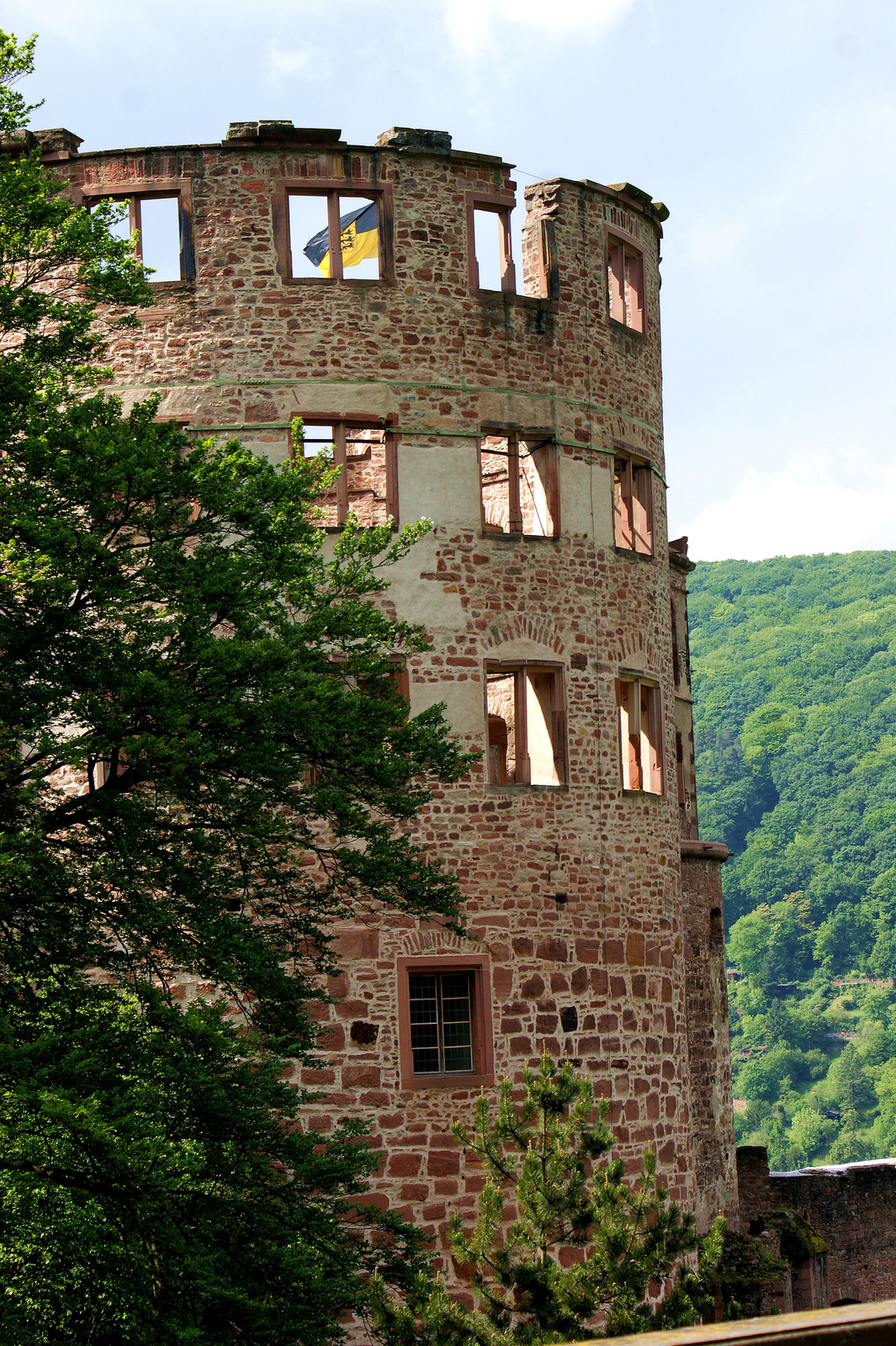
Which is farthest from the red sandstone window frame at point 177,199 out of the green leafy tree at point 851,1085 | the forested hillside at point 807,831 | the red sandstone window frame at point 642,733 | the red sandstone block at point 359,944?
the green leafy tree at point 851,1085

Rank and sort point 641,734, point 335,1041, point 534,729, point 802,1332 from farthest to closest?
point 641,734
point 534,729
point 335,1041
point 802,1332

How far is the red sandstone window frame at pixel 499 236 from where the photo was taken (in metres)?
21.5

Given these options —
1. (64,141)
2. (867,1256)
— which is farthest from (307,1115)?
(867,1256)

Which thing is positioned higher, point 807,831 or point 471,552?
point 807,831

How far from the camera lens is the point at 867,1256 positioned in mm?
28828

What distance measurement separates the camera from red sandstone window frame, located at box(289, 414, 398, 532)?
20.5 metres

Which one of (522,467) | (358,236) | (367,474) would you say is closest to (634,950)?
(522,467)

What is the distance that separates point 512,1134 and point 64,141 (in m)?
13.5

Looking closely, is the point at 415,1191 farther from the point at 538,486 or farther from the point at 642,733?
the point at 538,486

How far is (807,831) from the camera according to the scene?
108 m

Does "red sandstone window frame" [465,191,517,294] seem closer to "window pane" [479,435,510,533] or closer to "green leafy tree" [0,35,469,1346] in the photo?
"window pane" [479,435,510,533]

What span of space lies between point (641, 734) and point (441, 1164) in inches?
248

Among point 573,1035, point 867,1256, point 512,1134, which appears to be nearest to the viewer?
point 512,1134

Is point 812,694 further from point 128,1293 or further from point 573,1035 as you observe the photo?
point 128,1293
